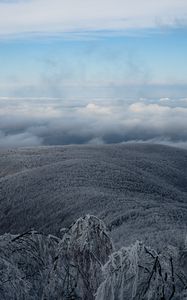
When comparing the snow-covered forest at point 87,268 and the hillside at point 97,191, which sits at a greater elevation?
the snow-covered forest at point 87,268

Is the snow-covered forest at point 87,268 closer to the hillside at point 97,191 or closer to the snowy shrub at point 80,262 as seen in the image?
the snowy shrub at point 80,262

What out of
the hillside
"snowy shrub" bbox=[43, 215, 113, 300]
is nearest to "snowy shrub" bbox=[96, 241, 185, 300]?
"snowy shrub" bbox=[43, 215, 113, 300]

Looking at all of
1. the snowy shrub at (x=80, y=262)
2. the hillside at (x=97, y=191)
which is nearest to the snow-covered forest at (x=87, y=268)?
the snowy shrub at (x=80, y=262)

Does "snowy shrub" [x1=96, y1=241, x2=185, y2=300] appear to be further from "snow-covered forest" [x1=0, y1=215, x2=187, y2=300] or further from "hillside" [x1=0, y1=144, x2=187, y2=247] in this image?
"hillside" [x1=0, y1=144, x2=187, y2=247]

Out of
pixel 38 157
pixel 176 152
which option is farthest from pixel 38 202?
pixel 176 152

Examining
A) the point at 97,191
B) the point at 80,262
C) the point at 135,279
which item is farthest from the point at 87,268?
the point at 97,191

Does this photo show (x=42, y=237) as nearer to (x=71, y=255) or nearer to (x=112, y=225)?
(x=71, y=255)

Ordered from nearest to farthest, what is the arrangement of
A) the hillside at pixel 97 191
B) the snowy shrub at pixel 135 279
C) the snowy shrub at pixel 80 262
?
the snowy shrub at pixel 135 279
the snowy shrub at pixel 80 262
the hillside at pixel 97 191

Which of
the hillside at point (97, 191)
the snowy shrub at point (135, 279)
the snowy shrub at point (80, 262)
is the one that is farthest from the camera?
the hillside at point (97, 191)
